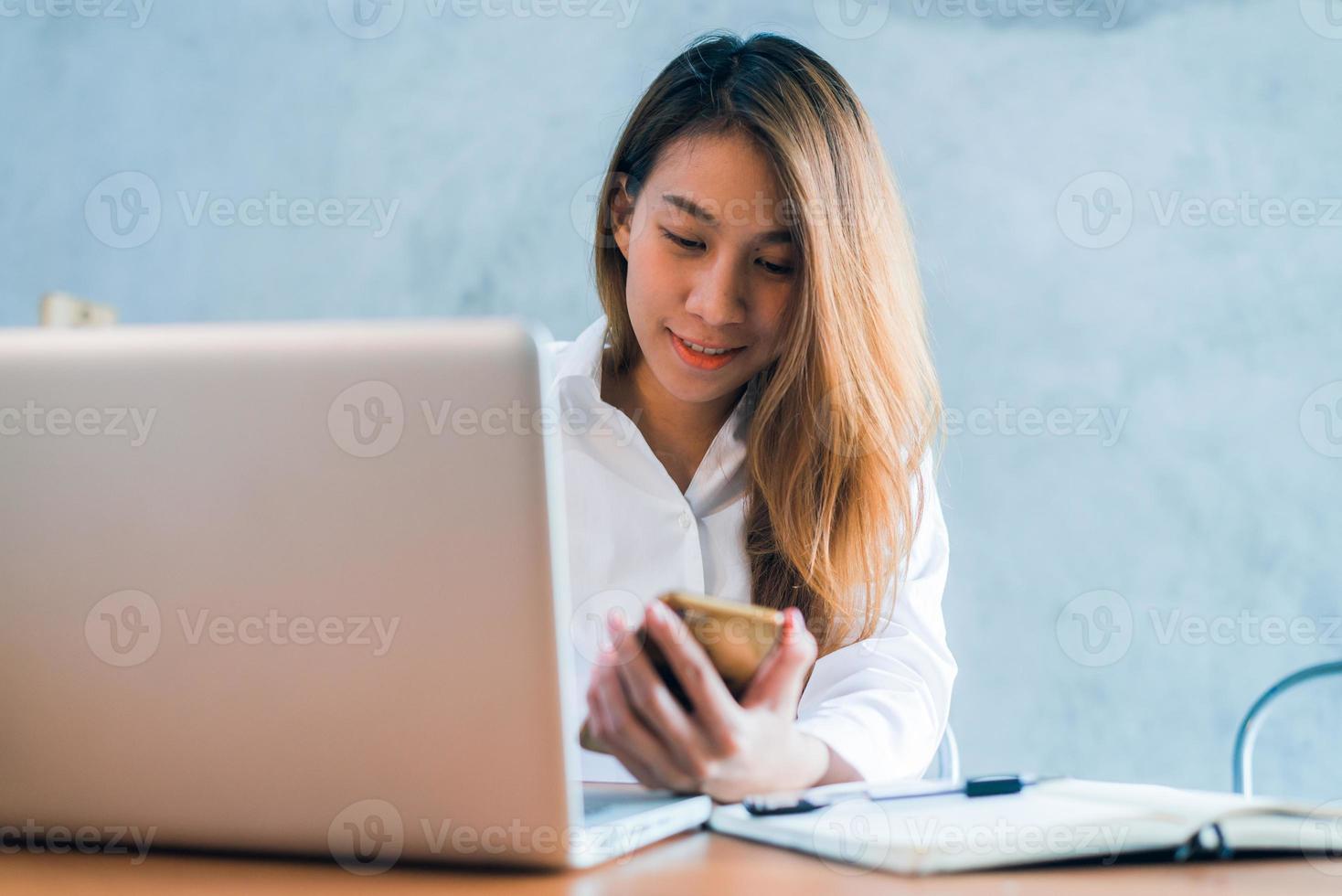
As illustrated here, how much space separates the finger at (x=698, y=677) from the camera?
25.0 inches

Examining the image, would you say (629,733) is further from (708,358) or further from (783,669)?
(708,358)

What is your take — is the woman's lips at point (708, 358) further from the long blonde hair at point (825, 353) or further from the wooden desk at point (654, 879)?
the wooden desk at point (654, 879)

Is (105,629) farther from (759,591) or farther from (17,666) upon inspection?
(759,591)

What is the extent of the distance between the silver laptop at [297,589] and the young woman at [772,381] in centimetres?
66

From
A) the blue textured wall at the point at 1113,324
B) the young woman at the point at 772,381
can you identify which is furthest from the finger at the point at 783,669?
the blue textured wall at the point at 1113,324

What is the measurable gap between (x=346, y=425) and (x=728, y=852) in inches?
12.3

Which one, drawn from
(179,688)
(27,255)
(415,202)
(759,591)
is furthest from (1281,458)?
(27,255)

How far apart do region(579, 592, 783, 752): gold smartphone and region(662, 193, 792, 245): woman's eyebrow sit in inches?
26.0

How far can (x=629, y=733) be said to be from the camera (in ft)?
2.27

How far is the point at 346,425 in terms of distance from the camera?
553 millimetres

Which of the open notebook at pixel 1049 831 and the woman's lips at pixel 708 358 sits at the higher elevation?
the woman's lips at pixel 708 358

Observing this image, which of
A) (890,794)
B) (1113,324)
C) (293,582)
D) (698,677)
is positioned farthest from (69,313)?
(1113,324)

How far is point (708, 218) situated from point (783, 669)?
0.68m

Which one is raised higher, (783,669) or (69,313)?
(69,313)
